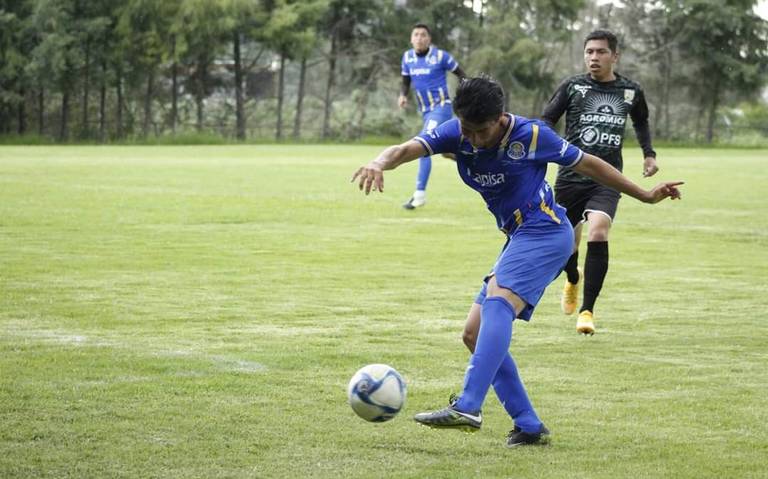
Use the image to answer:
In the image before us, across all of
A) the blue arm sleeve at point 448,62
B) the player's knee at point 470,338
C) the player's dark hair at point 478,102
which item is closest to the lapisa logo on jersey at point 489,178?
the player's dark hair at point 478,102

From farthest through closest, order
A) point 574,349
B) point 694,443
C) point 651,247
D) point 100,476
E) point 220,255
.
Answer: point 651,247, point 220,255, point 574,349, point 694,443, point 100,476

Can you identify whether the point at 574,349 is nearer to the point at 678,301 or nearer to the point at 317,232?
the point at 678,301

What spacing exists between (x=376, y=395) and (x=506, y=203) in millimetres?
1169

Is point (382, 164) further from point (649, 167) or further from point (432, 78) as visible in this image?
point (432, 78)

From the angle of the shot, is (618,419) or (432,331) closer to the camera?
(618,419)

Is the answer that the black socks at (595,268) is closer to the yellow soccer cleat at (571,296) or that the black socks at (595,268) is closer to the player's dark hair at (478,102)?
the yellow soccer cleat at (571,296)

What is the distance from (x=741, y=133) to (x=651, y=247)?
44284 mm

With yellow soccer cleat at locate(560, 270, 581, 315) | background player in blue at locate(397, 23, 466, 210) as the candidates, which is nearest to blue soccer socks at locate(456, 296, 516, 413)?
yellow soccer cleat at locate(560, 270, 581, 315)

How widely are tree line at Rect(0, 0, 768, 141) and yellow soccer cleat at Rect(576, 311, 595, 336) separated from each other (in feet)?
141

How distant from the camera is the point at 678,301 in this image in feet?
31.8

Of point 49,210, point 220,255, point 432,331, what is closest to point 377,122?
point 49,210

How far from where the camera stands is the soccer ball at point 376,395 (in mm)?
5160

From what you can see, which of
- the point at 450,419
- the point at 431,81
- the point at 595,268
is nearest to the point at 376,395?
the point at 450,419

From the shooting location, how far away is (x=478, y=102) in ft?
17.3
